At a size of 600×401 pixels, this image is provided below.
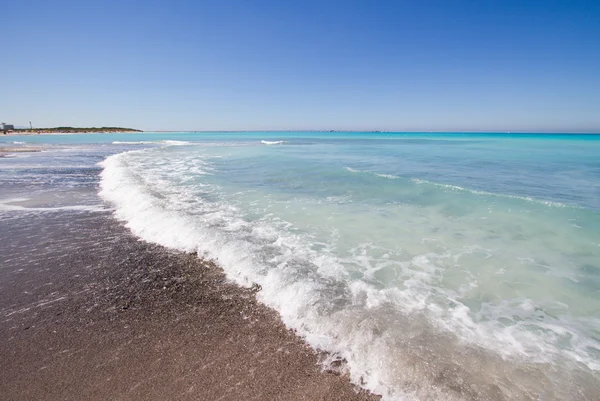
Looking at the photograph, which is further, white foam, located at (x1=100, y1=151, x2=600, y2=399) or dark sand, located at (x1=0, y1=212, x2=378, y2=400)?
white foam, located at (x1=100, y1=151, x2=600, y2=399)

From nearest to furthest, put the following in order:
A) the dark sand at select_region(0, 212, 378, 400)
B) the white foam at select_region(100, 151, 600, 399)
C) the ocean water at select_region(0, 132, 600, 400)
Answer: the dark sand at select_region(0, 212, 378, 400), the ocean water at select_region(0, 132, 600, 400), the white foam at select_region(100, 151, 600, 399)

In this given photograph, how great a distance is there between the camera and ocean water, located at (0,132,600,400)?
3734mm

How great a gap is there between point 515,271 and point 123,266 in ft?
28.7

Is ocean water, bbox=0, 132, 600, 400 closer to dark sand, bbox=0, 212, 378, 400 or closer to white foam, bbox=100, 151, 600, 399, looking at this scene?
white foam, bbox=100, 151, 600, 399

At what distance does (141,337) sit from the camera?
13.5 feet

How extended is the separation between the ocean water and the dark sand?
1.68 feet

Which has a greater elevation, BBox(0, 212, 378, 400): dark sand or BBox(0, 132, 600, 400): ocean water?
BBox(0, 212, 378, 400): dark sand

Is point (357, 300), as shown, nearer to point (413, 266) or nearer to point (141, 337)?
point (413, 266)

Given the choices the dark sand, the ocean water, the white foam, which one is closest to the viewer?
the dark sand

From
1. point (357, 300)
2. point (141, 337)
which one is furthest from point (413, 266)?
point (141, 337)

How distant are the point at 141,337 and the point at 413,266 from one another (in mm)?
5545

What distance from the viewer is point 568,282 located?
607 cm

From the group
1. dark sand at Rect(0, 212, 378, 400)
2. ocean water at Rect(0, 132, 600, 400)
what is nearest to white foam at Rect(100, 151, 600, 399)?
ocean water at Rect(0, 132, 600, 400)

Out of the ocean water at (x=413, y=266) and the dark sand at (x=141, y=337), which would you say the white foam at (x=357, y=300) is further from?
the dark sand at (x=141, y=337)
